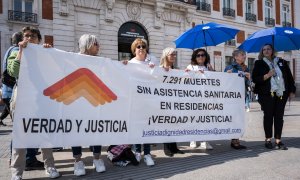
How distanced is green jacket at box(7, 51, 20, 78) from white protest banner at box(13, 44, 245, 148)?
169 mm

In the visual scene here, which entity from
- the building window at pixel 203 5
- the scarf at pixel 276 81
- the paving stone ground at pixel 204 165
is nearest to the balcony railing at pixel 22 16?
the building window at pixel 203 5

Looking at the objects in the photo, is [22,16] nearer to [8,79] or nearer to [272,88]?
[8,79]

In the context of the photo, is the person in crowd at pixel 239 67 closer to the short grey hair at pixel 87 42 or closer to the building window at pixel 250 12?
the short grey hair at pixel 87 42

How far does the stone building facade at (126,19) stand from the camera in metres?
19.0

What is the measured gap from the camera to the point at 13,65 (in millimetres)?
4164

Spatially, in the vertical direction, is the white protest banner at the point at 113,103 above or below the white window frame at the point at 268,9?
below

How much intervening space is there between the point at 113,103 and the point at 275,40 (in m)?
3.95

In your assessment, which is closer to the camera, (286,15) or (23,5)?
(23,5)

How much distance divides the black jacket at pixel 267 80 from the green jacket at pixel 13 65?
4157 mm

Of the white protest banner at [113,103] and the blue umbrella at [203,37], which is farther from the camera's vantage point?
the blue umbrella at [203,37]

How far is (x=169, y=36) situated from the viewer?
82.0 ft

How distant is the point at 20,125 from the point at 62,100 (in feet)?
1.93

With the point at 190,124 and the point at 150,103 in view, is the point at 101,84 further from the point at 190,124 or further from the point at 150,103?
the point at 190,124

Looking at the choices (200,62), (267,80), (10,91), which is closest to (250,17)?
(267,80)
